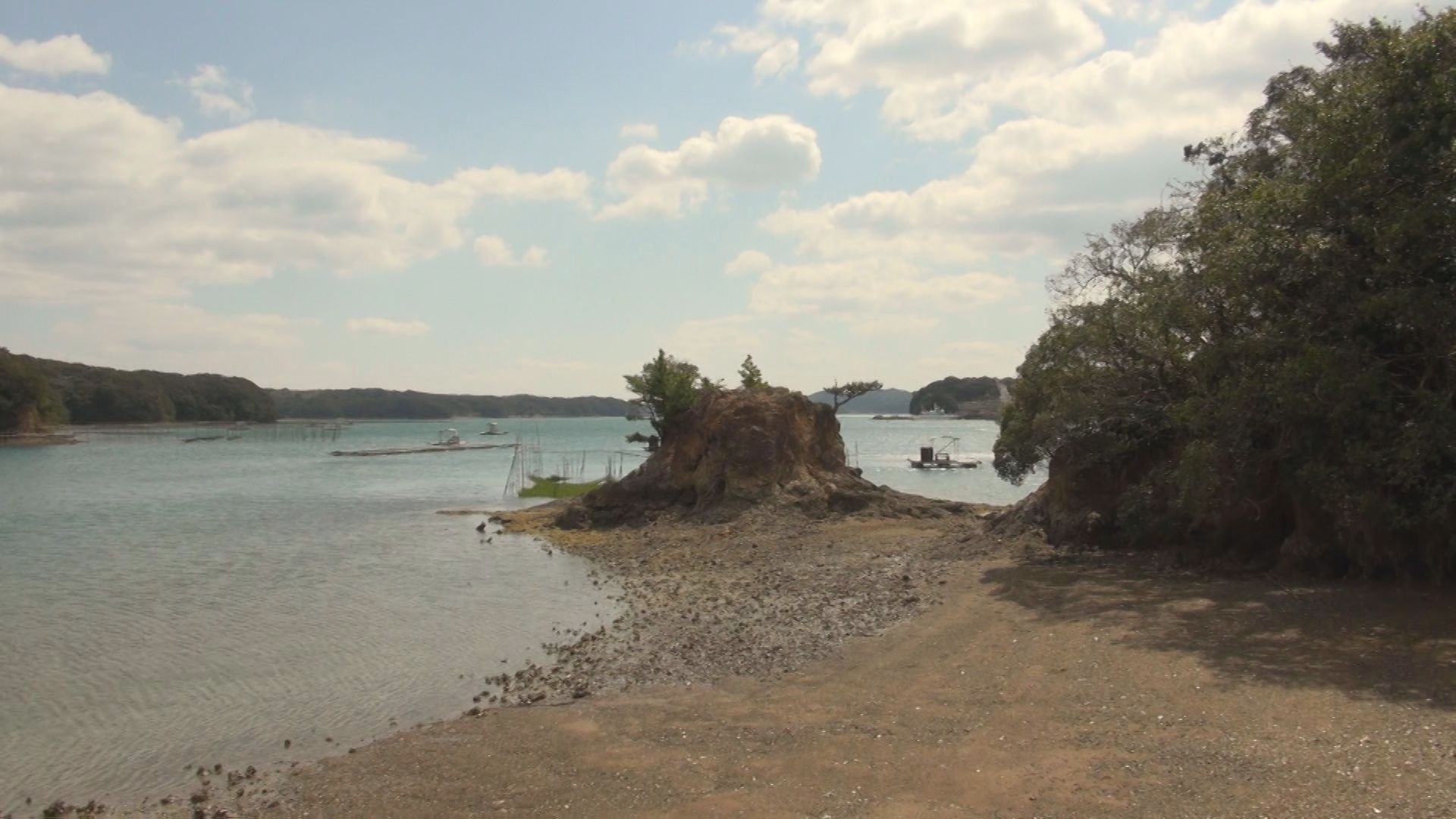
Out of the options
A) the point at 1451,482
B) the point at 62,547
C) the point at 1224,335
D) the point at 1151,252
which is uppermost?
the point at 1151,252

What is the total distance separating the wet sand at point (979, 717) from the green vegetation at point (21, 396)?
122 meters

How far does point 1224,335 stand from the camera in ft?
50.3

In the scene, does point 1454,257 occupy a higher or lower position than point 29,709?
higher

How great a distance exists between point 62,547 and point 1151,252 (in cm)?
3387

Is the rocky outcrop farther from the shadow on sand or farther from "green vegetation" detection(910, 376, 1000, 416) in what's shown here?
"green vegetation" detection(910, 376, 1000, 416)

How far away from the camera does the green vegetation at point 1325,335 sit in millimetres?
11992

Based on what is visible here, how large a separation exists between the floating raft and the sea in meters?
45.0

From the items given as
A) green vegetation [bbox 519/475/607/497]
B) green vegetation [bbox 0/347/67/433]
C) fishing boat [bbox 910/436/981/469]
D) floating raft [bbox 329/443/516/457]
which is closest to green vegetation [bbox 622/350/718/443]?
green vegetation [bbox 519/475/607/497]

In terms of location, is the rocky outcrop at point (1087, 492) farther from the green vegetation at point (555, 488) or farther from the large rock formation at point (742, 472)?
the green vegetation at point (555, 488)

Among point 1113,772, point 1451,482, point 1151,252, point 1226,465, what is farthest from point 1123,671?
point 1151,252

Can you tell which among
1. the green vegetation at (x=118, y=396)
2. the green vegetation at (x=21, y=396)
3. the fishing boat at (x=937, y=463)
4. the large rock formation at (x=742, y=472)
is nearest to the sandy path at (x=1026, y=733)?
the large rock formation at (x=742, y=472)

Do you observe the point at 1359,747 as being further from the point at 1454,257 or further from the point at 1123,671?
the point at 1454,257

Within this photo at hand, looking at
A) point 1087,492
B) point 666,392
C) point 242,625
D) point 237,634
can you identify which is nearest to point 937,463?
point 666,392

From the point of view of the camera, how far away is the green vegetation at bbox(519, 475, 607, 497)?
51.7 metres
